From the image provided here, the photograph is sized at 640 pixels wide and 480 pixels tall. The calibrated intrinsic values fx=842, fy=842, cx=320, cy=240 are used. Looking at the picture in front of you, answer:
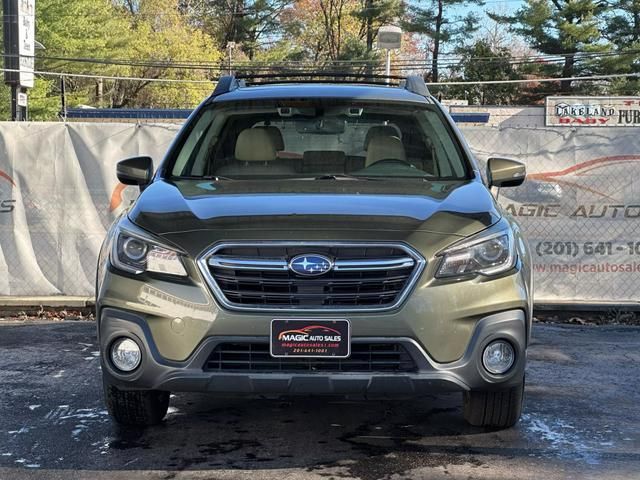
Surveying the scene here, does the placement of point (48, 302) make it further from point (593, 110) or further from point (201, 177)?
point (593, 110)

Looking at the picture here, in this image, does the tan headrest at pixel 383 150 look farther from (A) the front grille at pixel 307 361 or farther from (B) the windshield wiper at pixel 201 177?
(A) the front grille at pixel 307 361

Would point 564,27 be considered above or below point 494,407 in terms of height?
above

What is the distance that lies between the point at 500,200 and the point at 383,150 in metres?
3.28

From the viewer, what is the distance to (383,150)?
16.3 ft

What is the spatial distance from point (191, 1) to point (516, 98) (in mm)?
25648

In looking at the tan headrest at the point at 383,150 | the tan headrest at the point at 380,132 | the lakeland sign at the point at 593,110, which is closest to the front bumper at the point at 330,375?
the tan headrest at the point at 383,150


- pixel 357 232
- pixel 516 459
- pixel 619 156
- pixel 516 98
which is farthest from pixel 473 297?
pixel 516 98

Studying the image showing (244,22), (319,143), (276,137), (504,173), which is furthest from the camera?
(244,22)

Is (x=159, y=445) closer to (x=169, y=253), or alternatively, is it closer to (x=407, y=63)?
(x=169, y=253)

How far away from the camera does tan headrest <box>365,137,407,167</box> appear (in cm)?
496

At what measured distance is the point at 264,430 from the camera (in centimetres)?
441

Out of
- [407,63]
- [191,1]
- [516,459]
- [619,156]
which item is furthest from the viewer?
[191,1]

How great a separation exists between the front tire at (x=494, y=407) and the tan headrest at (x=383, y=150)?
1472 mm

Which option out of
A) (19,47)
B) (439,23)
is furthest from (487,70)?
(19,47)
